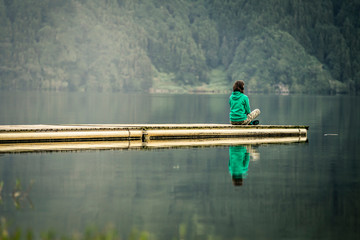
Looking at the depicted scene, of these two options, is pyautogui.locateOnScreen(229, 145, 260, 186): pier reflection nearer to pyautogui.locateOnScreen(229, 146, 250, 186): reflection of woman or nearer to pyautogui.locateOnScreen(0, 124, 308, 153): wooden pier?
pyautogui.locateOnScreen(229, 146, 250, 186): reflection of woman

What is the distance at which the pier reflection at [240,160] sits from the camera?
18.6 meters

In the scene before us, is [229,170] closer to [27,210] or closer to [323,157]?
[323,157]

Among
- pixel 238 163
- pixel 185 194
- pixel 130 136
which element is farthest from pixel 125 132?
pixel 185 194

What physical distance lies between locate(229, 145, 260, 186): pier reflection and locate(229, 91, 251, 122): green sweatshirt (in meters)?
2.04

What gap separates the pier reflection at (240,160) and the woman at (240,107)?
203 centimetres

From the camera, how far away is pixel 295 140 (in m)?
30.3

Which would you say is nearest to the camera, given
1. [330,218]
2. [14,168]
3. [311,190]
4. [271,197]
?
[330,218]

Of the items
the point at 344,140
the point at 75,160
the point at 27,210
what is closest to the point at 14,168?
the point at 75,160

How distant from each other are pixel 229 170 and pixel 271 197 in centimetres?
494

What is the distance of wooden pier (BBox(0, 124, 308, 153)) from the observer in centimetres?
2572

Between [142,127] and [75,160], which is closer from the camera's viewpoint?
[75,160]

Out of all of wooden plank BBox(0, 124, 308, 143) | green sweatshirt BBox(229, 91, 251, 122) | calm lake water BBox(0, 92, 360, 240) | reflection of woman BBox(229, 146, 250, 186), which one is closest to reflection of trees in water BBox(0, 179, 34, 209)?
calm lake water BBox(0, 92, 360, 240)

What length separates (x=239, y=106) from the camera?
27.6 m

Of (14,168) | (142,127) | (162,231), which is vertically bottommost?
(162,231)
